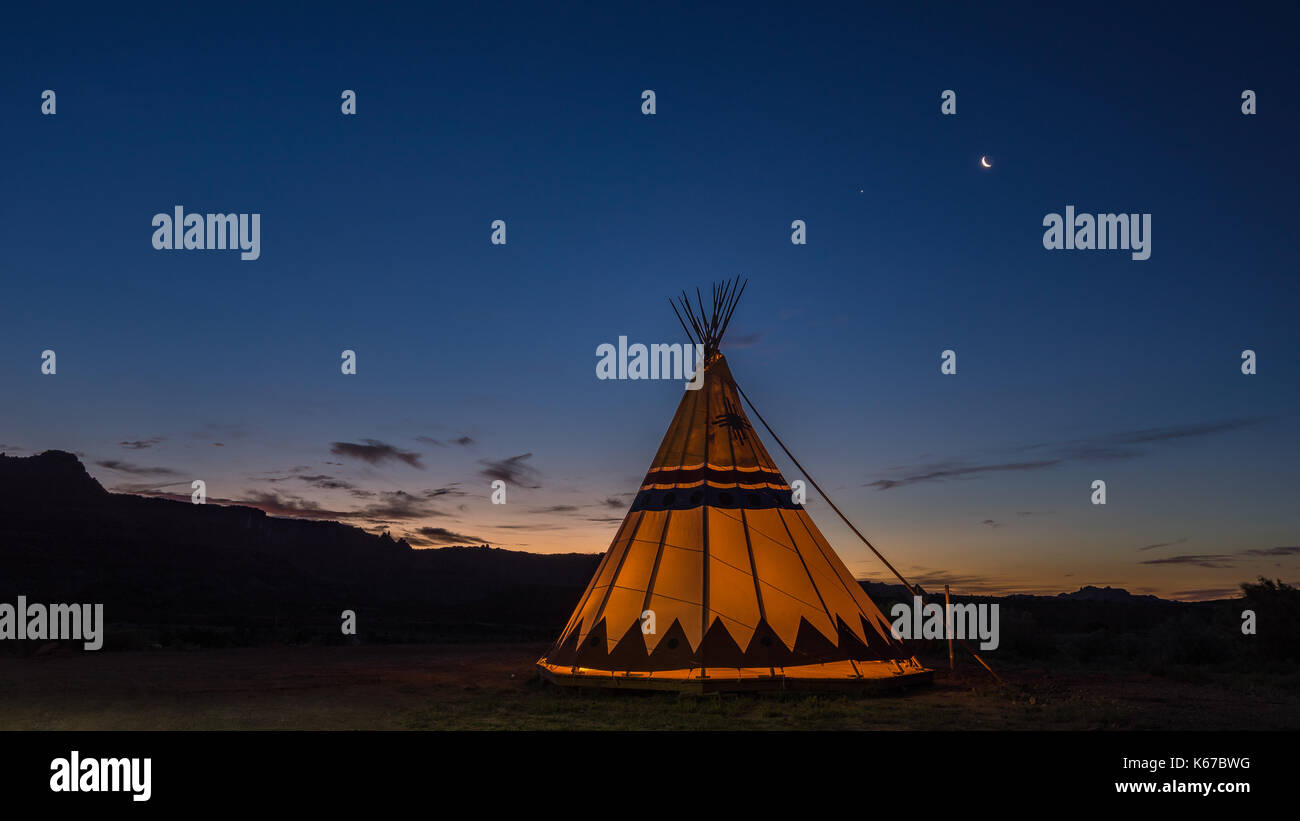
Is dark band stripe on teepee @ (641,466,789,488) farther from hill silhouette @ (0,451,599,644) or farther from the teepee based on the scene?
hill silhouette @ (0,451,599,644)

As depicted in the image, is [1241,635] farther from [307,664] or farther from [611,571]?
[307,664]

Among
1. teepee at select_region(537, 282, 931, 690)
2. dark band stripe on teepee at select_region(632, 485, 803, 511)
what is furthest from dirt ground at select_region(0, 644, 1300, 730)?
dark band stripe on teepee at select_region(632, 485, 803, 511)

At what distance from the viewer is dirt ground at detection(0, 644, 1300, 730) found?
926cm

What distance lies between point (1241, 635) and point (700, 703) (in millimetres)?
18057

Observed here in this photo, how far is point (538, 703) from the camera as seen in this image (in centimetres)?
1089

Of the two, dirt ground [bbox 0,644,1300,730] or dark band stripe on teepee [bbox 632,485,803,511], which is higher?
dark band stripe on teepee [bbox 632,485,803,511]

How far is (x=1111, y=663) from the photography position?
62.4 ft

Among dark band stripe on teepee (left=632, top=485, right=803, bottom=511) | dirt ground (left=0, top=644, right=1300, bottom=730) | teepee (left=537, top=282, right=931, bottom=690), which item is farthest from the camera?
dark band stripe on teepee (left=632, top=485, right=803, bottom=511)

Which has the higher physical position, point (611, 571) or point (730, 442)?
point (730, 442)

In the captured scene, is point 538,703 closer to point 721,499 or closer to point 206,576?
point 721,499

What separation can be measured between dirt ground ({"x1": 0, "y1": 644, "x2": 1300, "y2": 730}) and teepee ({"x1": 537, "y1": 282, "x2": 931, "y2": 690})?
440mm

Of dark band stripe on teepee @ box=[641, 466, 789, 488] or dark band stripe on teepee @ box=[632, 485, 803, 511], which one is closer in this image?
dark band stripe on teepee @ box=[632, 485, 803, 511]

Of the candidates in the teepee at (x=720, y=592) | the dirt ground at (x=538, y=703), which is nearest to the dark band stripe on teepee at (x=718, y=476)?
the teepee at (x=720, y=592)
